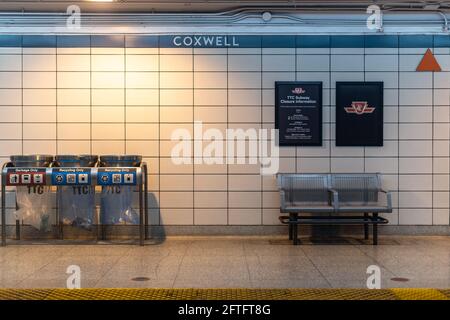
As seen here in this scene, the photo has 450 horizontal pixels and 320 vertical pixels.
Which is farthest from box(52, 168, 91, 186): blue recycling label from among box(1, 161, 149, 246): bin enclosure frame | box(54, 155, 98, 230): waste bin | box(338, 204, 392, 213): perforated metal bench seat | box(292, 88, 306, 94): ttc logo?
box(338, 204, 392, 213): perforated metal bench seat

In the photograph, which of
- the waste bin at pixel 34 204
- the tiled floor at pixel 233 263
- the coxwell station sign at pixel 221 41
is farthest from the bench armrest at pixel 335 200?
→ the waste bin at pixel 34 204

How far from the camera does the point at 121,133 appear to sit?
865 cm

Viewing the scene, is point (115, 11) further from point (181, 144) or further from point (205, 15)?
point (181, 144)

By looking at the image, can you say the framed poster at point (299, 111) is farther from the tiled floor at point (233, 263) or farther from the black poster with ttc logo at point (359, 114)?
the tiled floor at point (233, 263)

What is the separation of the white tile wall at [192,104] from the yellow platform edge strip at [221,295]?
4874mm

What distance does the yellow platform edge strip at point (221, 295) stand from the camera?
11.6 ft

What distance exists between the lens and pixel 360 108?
865 cm

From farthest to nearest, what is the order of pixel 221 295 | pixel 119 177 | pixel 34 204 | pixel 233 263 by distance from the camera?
pixel 34 204 < pixel 119 177 < pixel 233 263 < pixel 221 295

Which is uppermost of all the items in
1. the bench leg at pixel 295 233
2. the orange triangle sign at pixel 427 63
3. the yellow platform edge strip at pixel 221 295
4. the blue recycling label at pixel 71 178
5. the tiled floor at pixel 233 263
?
the orange triangle sign at pixel 427 63

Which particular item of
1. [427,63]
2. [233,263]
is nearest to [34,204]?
[233,263]

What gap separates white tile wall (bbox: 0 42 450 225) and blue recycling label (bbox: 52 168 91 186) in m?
0.87

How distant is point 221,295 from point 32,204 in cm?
538

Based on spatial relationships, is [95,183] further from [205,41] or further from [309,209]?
[309,209]

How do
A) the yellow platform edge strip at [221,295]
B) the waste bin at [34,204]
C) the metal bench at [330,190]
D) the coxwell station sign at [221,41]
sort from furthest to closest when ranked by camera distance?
the coxwell station sign at [221,41] < the metal bench at [330,190] < the waste bin at [34,204] < the yellow platform edge strip at [221,295]
